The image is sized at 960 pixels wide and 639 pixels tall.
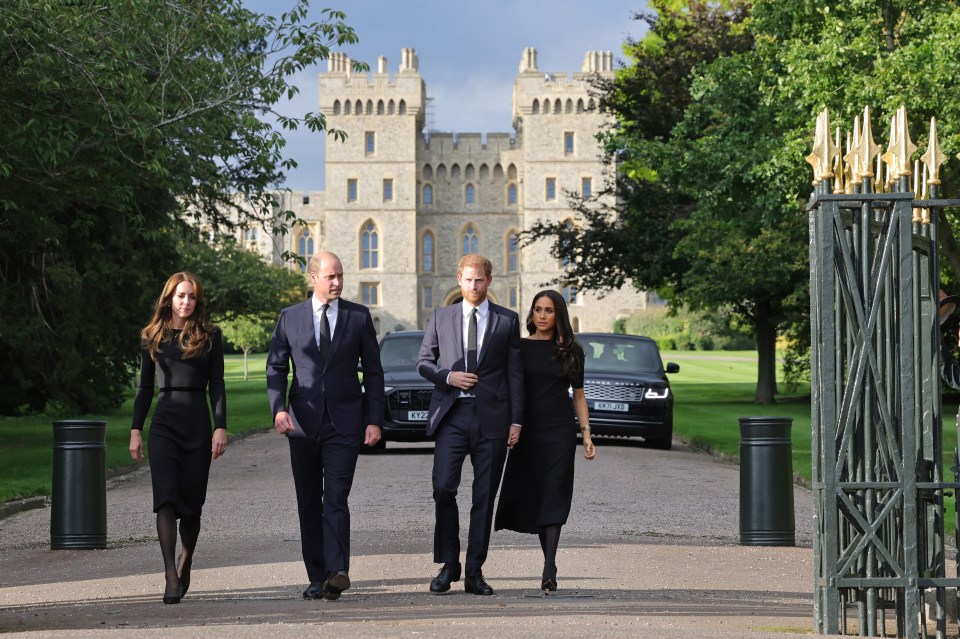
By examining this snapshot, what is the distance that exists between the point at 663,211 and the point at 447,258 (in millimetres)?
65911

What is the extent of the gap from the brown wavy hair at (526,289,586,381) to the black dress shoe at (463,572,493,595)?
1192mm

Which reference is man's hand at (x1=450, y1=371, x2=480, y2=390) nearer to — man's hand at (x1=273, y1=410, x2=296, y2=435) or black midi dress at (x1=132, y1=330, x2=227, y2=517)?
man's hand at (x1=273, y1=410, x2=296, y2=435)

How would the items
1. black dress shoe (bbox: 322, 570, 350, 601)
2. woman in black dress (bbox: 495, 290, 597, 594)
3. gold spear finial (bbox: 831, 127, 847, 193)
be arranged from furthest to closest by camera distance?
woman in black dress (bbox: 495, 290, 597, 594) < black dress shoe (bbox: 322, 570, 350, 601) < gold spear finial (bbox: 831, 127, 847, 193)

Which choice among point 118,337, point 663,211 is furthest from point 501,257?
point 118,337

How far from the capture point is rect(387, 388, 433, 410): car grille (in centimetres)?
1859

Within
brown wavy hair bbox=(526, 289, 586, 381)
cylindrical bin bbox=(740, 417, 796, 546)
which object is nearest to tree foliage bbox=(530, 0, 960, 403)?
cylindrical bin bbox=(740, 417, 796, 546)

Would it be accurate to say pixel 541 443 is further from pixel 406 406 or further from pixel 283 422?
pixel 406 406

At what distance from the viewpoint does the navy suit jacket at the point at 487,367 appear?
25.1 feet

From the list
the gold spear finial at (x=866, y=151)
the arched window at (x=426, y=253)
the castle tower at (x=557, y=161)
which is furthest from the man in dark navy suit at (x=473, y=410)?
the arched window at (x=426, y=253)

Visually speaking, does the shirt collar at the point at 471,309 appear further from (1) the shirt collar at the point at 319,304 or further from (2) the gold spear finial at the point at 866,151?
(2) the gold spear finial at the point at 866,151

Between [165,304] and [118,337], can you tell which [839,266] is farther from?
[118,337]

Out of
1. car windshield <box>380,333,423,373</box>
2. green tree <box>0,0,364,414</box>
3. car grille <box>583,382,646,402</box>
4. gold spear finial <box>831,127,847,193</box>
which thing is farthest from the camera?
car grille <box>583,382,646,402</box>

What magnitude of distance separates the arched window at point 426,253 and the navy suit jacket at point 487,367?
93.9 metres

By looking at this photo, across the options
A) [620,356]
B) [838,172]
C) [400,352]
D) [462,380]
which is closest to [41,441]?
[400,352]
